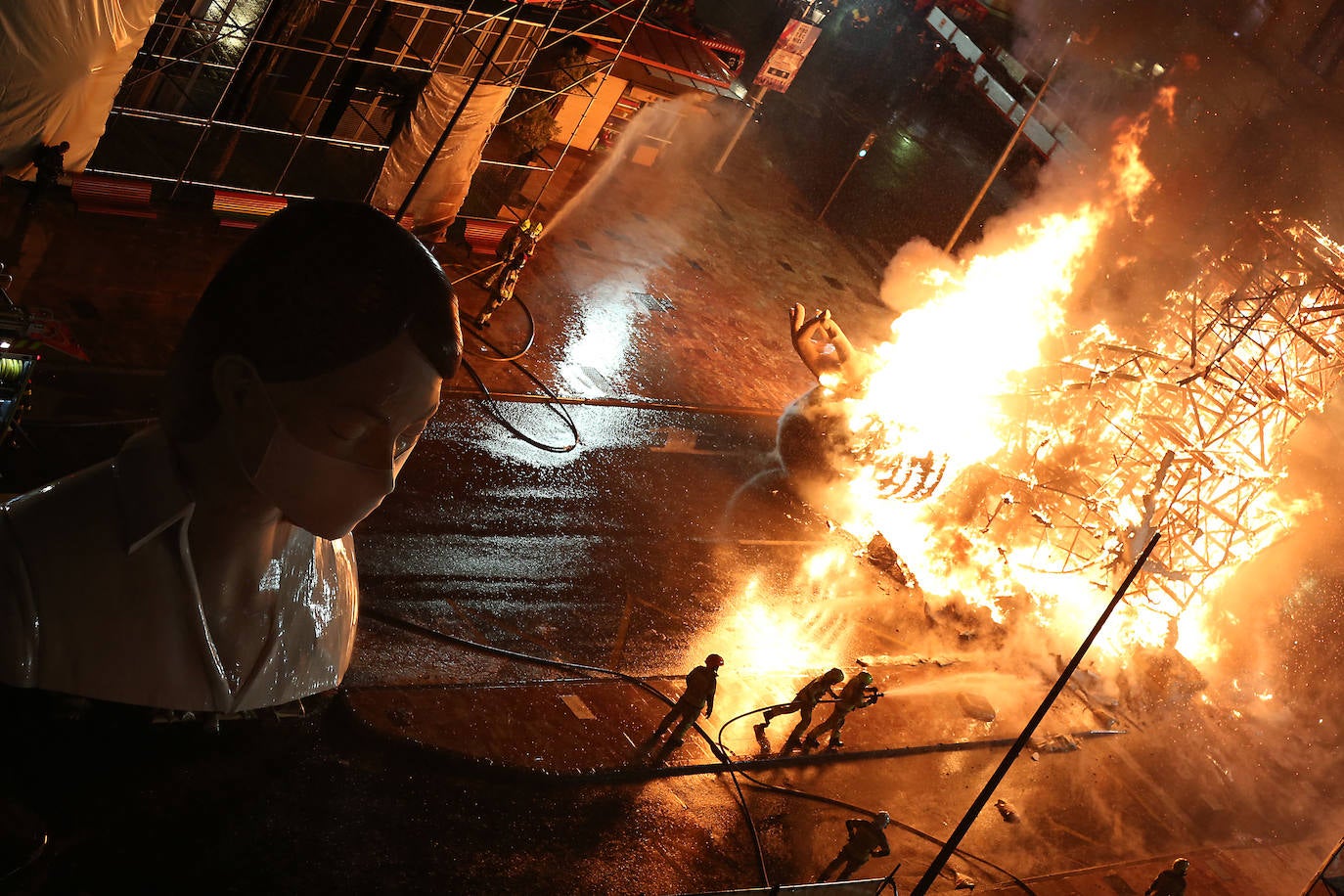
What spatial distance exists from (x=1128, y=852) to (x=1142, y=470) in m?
6.64

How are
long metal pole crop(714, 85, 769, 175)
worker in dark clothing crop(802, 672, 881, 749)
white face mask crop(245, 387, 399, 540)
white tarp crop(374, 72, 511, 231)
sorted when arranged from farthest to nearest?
long metal pole crop(714, 85, 769, 175), white tarp crop(374, 72, 511, 231), worker in dark clothing crop(802, 672, 881, 749), white face mask crop(245, 387, 399, 540)

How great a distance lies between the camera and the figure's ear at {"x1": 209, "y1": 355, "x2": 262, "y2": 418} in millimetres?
4840

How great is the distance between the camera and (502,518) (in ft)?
41.2

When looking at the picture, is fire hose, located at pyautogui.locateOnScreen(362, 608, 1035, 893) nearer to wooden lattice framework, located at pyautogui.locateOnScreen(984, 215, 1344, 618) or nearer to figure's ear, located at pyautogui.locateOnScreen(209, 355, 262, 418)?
figure's ear, located at pyautogui.locateOnScreen(209, 355, 262, 418)

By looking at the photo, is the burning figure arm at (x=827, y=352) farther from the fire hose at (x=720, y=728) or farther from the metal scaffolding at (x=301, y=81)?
the fire hose at (x=720, y=728)

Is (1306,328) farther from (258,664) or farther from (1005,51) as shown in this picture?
(1005,51)

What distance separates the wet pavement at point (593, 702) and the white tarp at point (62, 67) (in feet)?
3.18

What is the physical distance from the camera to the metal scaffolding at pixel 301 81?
1529 centimetres

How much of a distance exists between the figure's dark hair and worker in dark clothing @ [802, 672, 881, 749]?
799 cm

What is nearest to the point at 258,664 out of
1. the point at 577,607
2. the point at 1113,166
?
the point at 577,607

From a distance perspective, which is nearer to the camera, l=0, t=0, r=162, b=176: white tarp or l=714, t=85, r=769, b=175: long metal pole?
l=0, t=0, r=162, b=176: white tarp

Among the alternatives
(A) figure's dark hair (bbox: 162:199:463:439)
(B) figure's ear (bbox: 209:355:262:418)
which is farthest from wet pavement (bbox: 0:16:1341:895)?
(A) figure's dark hair (bbox: 162:199:463:439)

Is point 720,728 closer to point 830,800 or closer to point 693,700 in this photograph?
point 693,700

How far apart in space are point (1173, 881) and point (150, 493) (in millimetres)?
11492
